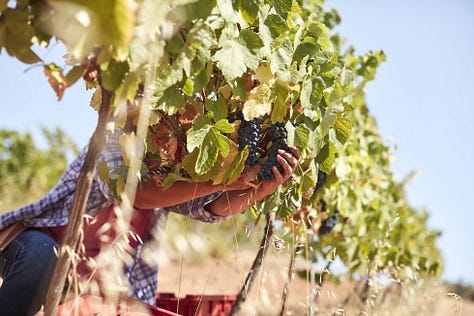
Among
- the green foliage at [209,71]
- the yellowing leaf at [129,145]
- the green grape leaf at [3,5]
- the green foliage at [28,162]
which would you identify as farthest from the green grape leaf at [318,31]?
the green foliage at [28,162]

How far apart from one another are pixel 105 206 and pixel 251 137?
74 cm

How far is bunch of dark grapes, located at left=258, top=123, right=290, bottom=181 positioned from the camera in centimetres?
176

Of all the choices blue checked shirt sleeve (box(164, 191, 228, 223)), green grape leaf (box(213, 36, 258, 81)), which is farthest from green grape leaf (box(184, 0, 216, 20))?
blue checked shirt sleeve (box(164, 191, 228, 223))

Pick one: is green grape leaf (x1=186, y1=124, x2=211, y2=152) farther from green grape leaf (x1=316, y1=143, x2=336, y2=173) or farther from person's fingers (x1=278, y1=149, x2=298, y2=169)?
green grape leaf (x1=316, y1=143, x2=336, y2=173)

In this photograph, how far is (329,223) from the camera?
10.4ft

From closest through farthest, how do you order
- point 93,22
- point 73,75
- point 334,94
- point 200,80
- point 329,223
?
point 93,22 < point 73,75 < point 200,80 < point 334,94 < point 329,223

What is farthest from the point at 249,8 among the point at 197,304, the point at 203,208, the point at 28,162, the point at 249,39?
the point at 28,162

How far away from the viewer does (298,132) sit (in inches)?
71.2

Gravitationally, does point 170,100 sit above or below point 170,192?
above

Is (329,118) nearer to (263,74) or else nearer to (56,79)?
(263,74)

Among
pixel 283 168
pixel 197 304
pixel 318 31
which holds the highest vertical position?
pixel 318 31

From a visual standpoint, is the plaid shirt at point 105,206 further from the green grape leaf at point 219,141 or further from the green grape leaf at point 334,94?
the green grape leaf at point 334,94

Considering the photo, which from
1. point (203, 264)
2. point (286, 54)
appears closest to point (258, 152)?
point (286, 54)

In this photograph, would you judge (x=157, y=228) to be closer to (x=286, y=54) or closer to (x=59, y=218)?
(x=59, y=218)
